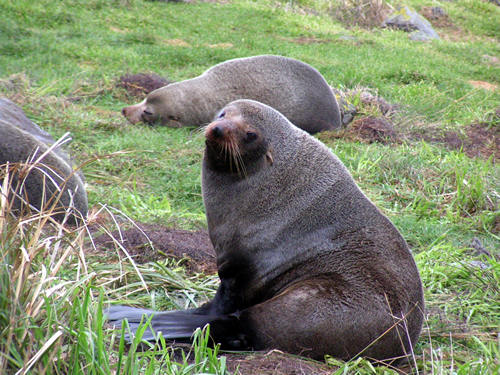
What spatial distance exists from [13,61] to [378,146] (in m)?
5.46

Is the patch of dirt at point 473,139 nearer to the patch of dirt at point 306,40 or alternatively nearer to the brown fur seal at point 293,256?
the brown fur seal at point 293,256

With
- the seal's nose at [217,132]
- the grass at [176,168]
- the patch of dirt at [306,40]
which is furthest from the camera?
the patch of dirt at [306,40]

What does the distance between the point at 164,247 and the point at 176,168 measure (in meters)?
2.39

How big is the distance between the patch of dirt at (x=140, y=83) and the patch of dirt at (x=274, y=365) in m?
6.72

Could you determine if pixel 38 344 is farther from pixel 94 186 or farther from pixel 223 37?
pixel 223 37

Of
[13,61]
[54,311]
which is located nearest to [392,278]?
[54,311]

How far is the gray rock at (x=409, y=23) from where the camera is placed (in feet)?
55.8

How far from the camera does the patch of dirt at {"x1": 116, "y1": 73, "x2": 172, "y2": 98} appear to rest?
357 inches

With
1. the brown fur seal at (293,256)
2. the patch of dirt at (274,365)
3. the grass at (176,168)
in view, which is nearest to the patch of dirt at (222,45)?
the grass at (176,168)

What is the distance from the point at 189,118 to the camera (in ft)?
27.1

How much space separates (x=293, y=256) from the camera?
10.6 feet

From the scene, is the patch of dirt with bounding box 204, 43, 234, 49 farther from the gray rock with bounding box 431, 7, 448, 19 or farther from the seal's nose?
Result: the gray rock with bounding box 431, 7, 448, 19

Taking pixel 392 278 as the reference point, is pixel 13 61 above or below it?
below

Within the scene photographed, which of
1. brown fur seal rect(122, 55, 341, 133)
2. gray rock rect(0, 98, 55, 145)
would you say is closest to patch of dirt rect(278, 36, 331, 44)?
brown fur seal rect(122, 55, 341, 133)
